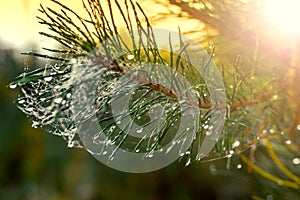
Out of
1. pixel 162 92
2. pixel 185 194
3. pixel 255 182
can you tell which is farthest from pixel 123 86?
pixel 185 194

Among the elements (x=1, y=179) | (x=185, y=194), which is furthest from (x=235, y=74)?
(x=1, y=179)

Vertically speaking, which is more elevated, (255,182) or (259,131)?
(259,131)

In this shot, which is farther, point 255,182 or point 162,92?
point 255,182

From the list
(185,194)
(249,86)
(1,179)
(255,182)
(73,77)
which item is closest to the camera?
(73,77)

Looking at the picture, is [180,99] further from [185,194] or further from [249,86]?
[185,194]

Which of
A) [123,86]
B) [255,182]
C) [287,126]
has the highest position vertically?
[123,86]

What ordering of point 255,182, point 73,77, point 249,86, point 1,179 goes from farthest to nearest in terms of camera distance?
point 1,179 → point 255,182 → point 249,86 → point 73,77
